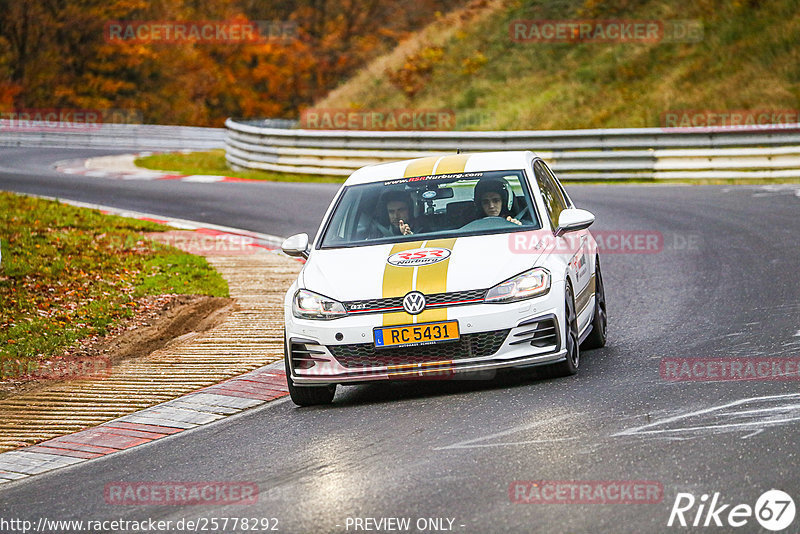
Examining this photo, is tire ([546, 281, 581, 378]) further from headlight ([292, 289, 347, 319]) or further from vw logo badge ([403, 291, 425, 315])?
headlight ([292, 289, 347, 319])

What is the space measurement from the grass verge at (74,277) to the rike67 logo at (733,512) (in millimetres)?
6473

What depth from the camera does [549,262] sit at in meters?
8.03

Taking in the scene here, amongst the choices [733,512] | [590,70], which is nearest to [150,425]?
[733,512]

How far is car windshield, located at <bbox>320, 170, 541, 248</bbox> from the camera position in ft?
28.7

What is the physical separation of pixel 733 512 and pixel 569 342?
3040 millimetres

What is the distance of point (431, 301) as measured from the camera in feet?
25.2

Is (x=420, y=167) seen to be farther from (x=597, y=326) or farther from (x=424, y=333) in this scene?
(x=424, y=333)

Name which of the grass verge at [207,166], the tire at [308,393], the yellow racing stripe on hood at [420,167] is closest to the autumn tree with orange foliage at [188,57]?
the grass verge at [207,166]

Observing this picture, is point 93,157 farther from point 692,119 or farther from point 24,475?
point 24,475

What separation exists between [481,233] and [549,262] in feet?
2.40

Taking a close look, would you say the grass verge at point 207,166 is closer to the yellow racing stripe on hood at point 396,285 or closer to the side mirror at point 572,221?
the side mirror at point 572,221

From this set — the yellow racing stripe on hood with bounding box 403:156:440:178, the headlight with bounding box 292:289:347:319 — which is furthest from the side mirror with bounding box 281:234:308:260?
the yellow racing stripe on hood with bounding box 403:156:440:178

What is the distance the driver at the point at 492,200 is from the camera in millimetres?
8867

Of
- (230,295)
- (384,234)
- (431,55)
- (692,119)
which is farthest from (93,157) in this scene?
(384,234)
